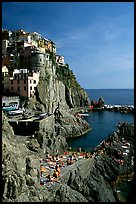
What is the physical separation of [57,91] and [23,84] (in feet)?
28.7

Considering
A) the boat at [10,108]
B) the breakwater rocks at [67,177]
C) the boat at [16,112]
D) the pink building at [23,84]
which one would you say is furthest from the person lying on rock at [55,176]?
the pink building at [23,84]

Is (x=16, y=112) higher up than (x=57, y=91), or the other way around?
(x=57, y=91)

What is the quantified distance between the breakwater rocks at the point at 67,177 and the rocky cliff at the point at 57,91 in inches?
516

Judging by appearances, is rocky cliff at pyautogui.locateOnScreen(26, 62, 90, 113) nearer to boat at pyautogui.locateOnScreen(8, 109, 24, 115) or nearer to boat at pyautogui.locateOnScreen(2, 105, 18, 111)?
boat at pyautogui.locateOnScreen(2, 105, 18, 111)

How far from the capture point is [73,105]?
152ft

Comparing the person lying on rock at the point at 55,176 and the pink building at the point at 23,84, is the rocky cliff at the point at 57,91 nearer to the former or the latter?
the pink building at the point at 23,84

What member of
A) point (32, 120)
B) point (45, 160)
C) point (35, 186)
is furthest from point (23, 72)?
point (35, 186)

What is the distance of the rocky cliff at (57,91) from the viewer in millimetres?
32062

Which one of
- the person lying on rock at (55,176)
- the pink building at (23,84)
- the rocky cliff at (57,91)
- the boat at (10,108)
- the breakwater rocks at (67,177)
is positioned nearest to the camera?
the breakwater rocks at (67,177)

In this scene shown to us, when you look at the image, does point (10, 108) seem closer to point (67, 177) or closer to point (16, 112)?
point (16, 112)

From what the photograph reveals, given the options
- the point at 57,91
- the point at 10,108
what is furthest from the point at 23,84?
the point at 57,91

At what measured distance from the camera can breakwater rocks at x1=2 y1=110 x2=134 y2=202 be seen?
10031 millimetres

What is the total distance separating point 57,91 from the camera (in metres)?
A: 38.6

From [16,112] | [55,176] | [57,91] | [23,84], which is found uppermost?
[23,84]
